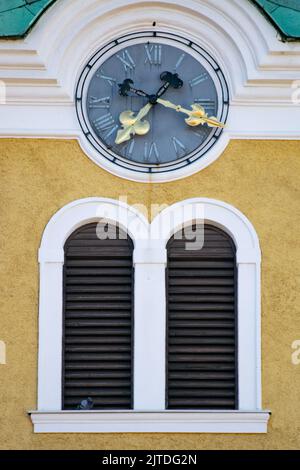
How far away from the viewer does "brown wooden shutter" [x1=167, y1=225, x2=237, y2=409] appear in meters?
23.4

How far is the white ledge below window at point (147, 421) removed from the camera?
909 inches

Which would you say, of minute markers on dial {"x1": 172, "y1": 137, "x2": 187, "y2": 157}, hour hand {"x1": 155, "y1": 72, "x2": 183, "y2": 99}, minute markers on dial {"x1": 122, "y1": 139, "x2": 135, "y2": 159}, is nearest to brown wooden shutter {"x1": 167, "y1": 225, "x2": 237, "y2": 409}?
minute markers on dial {"x1": 172, "y1": 137, "x2": 187, "y2": 157}

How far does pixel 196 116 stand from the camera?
2359 cm

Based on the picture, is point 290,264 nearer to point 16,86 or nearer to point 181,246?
point 181,246

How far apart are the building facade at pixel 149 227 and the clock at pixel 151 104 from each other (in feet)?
0.05

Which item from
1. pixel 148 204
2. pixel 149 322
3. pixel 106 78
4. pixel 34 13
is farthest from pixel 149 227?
pixel 34 13

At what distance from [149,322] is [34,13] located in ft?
8.24

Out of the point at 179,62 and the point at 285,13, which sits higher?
the point at 285,13

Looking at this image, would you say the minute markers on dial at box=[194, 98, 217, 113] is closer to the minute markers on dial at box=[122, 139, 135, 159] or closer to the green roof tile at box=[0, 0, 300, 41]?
the minute markers on dial at box=[122, 139, 135, 159]

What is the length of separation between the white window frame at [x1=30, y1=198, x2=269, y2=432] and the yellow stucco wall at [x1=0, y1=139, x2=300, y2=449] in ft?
0.20

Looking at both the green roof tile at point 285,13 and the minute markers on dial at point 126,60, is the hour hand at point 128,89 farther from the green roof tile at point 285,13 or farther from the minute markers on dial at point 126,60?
the green roof tile at point 285,13

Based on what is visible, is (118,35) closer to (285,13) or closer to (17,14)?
(17,14)

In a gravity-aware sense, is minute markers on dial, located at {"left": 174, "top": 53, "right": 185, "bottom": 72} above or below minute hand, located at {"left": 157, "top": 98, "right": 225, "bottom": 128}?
above
